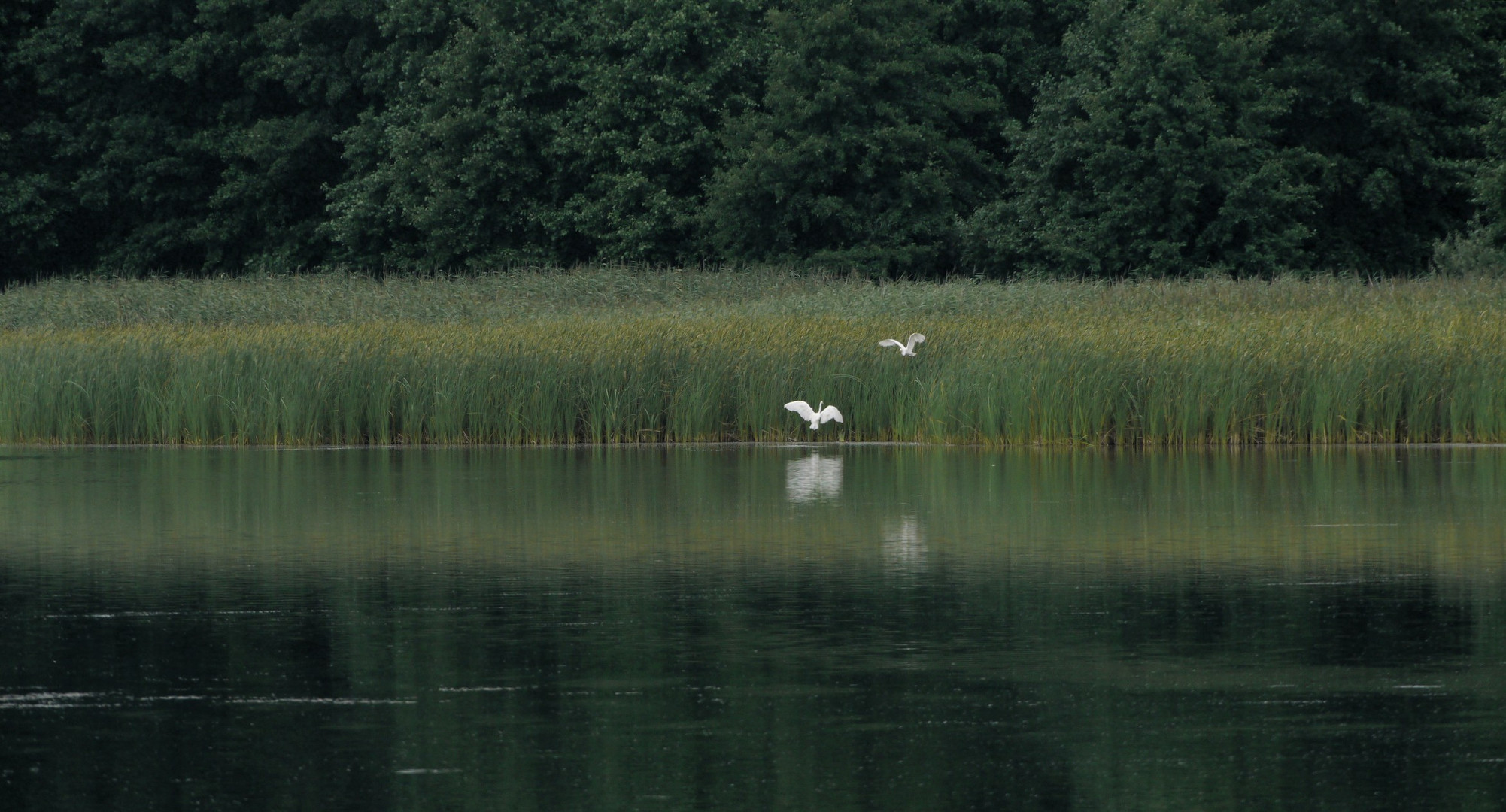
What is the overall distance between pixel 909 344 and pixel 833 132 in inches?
855

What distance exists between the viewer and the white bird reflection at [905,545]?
9.99m

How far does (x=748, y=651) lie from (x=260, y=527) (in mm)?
4894

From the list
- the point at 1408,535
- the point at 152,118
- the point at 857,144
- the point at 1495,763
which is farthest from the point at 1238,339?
the point at 152,118

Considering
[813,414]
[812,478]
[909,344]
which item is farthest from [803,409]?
[812,478]

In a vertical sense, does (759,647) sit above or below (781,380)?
below

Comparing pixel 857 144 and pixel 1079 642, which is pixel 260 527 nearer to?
pixel 1079 642

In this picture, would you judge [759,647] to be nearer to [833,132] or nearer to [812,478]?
[812,478]

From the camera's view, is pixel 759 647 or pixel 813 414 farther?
pixel 813 414

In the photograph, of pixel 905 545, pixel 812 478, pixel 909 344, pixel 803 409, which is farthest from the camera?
pixel 909 344

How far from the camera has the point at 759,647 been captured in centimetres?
777

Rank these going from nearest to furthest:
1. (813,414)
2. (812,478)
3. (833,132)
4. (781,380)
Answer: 1. (812,478)
2. (813,414)
3. (781,380)
4. (833,132)

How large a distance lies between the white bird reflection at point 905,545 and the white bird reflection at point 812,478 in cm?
130

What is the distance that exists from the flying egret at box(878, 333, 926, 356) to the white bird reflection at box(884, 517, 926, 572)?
705 centimetres

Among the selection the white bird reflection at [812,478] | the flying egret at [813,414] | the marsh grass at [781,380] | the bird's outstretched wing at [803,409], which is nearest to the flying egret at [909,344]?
the marsh grass at [781,380]
